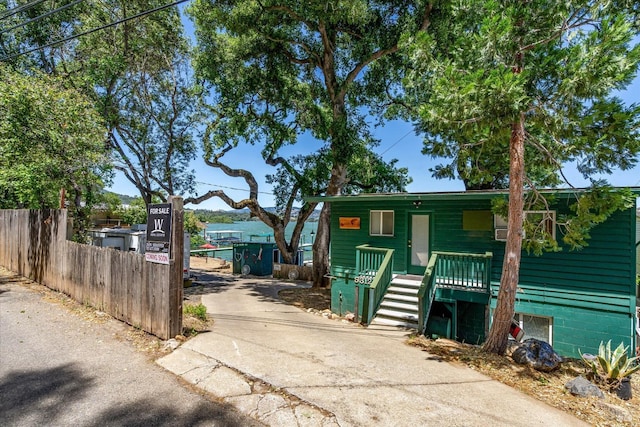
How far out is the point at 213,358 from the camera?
483 cm

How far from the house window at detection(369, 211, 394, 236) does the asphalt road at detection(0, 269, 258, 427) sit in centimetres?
728

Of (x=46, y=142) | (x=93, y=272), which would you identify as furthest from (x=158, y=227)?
(x=46, y=142)

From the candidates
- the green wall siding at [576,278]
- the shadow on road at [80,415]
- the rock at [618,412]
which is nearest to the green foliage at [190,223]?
the green wall siding at [576,278]

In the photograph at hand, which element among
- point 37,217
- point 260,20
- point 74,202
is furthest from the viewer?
point 260,20

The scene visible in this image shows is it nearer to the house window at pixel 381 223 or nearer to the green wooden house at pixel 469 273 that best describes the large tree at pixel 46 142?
the green wooden house at pixel 469 273

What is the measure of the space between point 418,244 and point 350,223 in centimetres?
226

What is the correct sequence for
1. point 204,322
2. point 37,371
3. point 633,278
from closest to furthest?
1. point 37,371
2. point 204,322
3. point 633,278

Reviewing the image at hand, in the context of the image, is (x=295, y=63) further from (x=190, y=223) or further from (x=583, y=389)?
(x=190, y=223)

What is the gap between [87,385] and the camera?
158 inches

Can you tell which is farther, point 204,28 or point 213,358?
point 204,28

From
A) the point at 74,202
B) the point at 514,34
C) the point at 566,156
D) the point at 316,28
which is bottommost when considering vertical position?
the point at 74,202

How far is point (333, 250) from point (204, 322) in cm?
535

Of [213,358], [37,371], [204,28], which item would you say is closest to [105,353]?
[37,371]

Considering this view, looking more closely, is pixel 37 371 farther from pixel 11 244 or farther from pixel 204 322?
pixel 11 244
